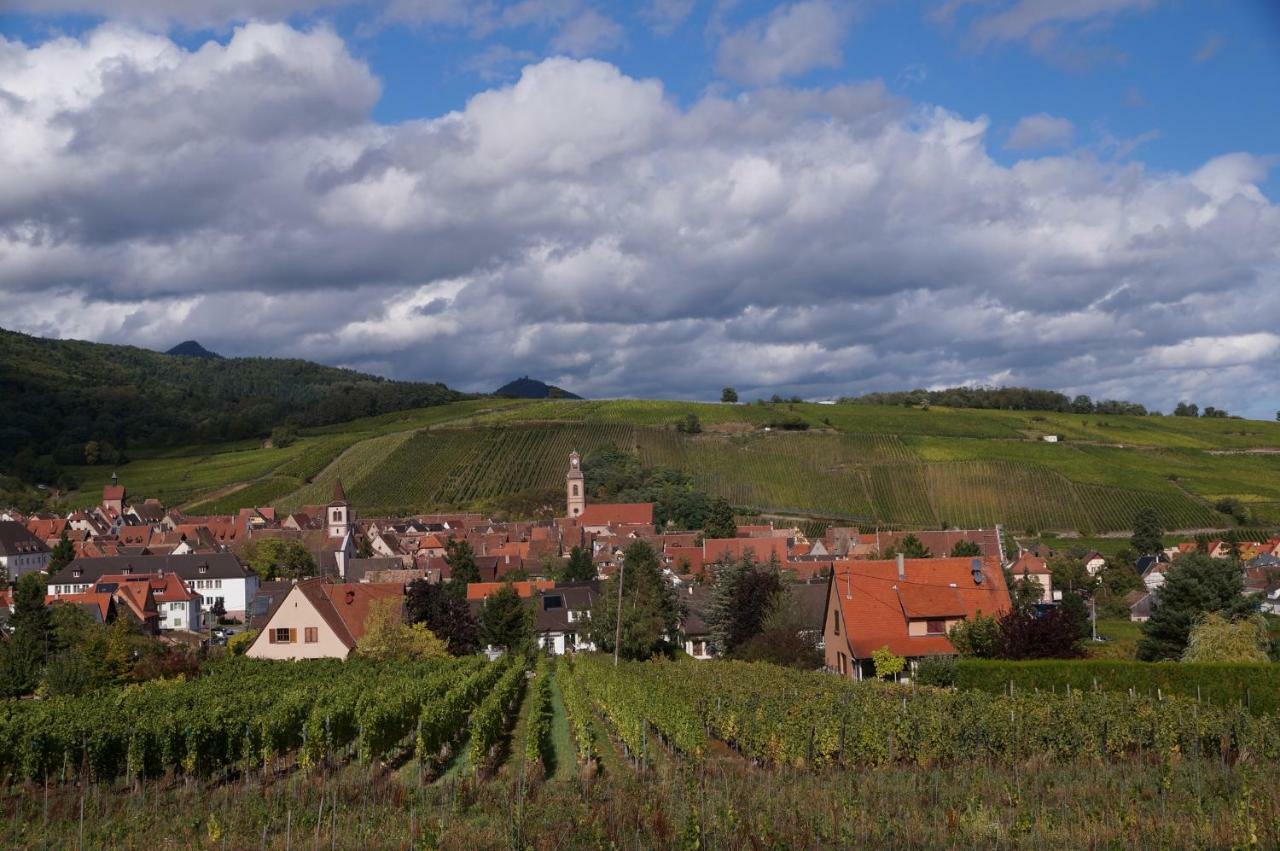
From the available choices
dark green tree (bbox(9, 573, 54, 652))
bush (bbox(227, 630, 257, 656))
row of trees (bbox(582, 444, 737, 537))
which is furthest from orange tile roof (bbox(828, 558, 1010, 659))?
row of trees (bbox(582, 444, 737, 537))

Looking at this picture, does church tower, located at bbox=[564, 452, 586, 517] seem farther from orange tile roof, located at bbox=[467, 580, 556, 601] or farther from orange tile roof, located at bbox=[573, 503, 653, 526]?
orange tile roof, located at bbox=[467, 580, 556, 601]

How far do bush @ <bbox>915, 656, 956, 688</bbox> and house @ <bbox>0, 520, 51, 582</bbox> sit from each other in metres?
81.0

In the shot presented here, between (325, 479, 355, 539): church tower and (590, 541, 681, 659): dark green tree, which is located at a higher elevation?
Result: (325, 479, 355, 539): church tower

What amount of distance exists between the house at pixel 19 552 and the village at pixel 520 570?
0.25 metres

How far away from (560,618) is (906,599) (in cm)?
3047

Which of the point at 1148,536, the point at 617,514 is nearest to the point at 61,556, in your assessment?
the point at 617,514

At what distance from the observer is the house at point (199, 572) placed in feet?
285

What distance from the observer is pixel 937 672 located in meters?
38.8

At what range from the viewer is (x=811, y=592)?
65.1 metres

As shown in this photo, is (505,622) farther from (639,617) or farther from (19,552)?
(19,552)

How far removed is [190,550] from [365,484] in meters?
37.0

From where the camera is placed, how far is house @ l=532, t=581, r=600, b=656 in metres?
69.4

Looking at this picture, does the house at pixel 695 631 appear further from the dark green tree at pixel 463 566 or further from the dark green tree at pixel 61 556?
the dark green tree at pixel 61 556

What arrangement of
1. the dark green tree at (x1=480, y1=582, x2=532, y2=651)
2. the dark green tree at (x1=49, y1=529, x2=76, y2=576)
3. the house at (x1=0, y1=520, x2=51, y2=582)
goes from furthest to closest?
the dark green tree at (x1=49, y1=529, x2=76, y2=576) < the house at (x1=0, y1=520, x2=51, y2=582) < the dark green tree at (x1=480, y1=582, x2=532, y2=651)
